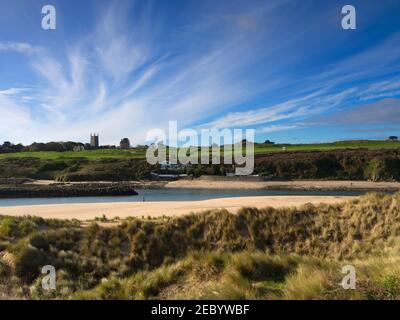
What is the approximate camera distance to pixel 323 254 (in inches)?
579

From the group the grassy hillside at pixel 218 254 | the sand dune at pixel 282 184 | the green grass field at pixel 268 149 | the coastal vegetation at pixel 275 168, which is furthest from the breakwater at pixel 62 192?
the green grass field at pixel 268 149

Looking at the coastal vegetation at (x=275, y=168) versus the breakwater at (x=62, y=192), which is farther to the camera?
the coastal vegetation at (x=275, y=168)

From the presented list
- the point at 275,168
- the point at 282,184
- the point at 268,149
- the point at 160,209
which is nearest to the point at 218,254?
the point at 160,209

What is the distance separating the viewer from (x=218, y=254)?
1032 centimetres

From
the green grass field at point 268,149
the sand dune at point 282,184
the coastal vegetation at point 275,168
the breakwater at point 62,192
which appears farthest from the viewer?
the green grass field at point 268,149

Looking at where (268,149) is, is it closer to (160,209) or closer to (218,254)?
(160,209)

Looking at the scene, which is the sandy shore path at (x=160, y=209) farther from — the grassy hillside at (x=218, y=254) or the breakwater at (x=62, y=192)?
the breakwater at (x=62, y=192)

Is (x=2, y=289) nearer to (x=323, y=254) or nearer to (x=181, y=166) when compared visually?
(x=323, y=254)

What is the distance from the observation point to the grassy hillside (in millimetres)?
7832

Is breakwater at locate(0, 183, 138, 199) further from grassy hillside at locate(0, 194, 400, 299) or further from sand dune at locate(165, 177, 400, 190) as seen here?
grassy hillside at locate(0, 194, 400, 299)

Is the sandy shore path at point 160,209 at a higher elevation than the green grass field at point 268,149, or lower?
lower

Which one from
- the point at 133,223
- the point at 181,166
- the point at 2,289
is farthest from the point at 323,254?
the point at 181,166

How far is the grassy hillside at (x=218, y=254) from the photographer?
7.83 m

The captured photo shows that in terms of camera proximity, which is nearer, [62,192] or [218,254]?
[218,254]
